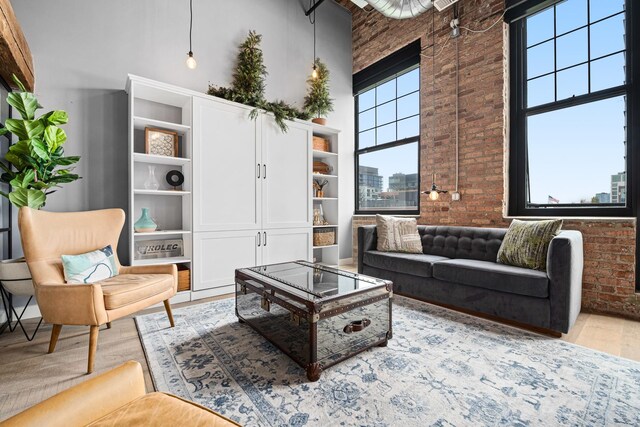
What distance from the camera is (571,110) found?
3023mm

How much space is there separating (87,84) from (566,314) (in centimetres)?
472

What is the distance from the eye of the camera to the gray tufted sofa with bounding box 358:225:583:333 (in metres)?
2.16

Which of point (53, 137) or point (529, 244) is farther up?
point (53, 137)

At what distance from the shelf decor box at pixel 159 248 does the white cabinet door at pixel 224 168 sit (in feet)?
1.51

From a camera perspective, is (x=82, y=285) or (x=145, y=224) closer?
(x=82, y=285)

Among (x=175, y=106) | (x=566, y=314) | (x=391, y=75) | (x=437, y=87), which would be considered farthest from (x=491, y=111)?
(x=175, y=106)

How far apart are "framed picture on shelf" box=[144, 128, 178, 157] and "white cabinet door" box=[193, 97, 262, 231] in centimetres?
30

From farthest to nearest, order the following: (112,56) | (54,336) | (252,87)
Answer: (252,87), (112,56), (54,336)

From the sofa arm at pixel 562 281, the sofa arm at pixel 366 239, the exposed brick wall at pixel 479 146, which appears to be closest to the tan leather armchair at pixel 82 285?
the sofa arm at pixel 366 239

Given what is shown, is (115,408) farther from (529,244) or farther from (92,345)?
(529,244)

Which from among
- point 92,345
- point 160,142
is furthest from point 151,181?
point 92,345

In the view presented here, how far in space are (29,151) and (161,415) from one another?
8.35 feet

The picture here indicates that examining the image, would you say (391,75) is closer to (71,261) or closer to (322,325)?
(322,325)

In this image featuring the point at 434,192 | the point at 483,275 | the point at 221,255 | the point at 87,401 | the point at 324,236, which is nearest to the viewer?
the point at 87,401
